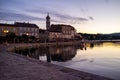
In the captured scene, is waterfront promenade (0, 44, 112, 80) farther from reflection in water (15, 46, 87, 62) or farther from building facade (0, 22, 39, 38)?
building facade (0, 22, 39, 38)

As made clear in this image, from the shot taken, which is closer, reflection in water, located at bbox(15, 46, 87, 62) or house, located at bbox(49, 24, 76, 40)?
reflection in water, located at bbox(15, 46, 87, 62)

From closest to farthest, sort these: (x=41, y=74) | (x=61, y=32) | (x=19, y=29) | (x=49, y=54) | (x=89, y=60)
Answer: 1. (x=41, y=74)
2. (x=89, y=60)
3. (x=49, y=54)
4. (x=19, y=29)
5. (x=61, y=32)

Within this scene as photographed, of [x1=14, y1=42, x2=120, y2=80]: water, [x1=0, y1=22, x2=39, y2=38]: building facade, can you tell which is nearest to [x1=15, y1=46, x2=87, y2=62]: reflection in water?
[x1=14, y1=42, x2=120, y2=80]: water

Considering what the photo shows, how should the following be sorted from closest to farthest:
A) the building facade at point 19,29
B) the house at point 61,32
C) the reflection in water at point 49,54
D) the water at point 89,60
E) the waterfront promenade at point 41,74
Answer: the waterfront promenade at point 41,74
the water at point 89,60
the reflection in water at point 49,54
the building facade at point 19,29
the house at point 61,32

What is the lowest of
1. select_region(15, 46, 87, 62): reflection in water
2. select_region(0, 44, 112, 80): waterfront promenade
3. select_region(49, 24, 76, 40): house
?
select_region(15, 46, 87, 62): reflection in water

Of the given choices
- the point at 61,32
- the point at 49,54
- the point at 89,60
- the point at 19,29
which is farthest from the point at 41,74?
the point at 61,32

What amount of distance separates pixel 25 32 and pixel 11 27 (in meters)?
8.21

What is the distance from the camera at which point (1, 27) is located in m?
70.8

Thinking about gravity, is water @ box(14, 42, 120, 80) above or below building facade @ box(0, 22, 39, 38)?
below

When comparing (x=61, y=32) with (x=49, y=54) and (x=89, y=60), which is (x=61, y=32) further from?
(x=89, y=60)

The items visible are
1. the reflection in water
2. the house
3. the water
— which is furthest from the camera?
the house

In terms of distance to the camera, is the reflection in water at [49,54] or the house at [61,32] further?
the house at [61,32]

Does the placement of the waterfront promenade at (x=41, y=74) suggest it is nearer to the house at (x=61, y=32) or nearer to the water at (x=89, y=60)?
the water at (x=89, y=60)

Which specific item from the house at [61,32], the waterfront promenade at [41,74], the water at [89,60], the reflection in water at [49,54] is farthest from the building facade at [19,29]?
the waterfront promenade at [41,74]
